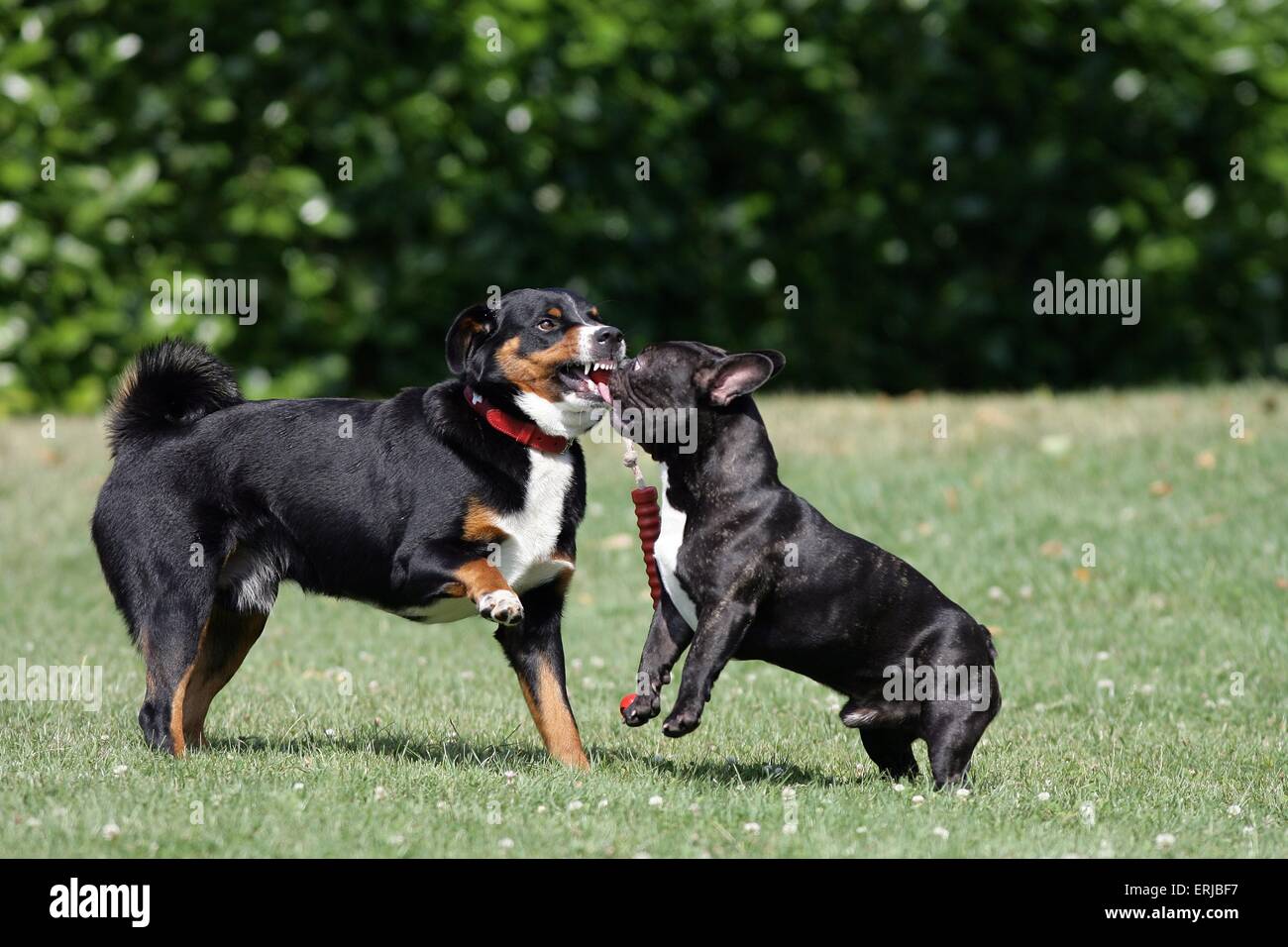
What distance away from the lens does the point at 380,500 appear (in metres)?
5.93

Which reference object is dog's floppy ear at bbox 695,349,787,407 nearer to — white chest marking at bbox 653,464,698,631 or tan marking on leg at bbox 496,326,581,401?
white chest marking at bbox 653,464,698,631

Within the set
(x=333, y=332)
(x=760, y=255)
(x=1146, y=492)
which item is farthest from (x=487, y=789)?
(x=760, y=255)

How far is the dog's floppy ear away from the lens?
5.63 metres

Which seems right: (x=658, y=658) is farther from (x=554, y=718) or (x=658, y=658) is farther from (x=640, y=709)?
(x=554, y=718)

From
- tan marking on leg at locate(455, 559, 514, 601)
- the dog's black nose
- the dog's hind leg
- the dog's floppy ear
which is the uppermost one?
the dog's black nose

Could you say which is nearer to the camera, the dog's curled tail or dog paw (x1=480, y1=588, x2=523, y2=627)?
dog paw (x1=480, y1=588, x2=523, y2=627)

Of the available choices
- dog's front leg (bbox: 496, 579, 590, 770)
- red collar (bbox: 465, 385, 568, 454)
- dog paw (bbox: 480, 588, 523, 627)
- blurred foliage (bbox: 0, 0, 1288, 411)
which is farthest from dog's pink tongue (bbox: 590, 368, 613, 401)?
blurred foliage (bbox: 0, 0, 1288, 411)

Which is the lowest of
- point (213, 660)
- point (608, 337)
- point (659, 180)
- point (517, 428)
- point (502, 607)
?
point (213, 660)

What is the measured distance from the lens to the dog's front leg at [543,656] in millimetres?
6031

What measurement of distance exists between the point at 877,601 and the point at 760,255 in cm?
700

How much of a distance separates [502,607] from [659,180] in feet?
23.3

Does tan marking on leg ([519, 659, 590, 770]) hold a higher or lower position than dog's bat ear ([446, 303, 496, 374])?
lower

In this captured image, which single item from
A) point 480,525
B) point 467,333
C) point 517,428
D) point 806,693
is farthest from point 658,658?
point 806,693

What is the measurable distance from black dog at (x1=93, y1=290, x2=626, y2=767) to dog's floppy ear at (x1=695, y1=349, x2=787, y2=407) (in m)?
0.40
